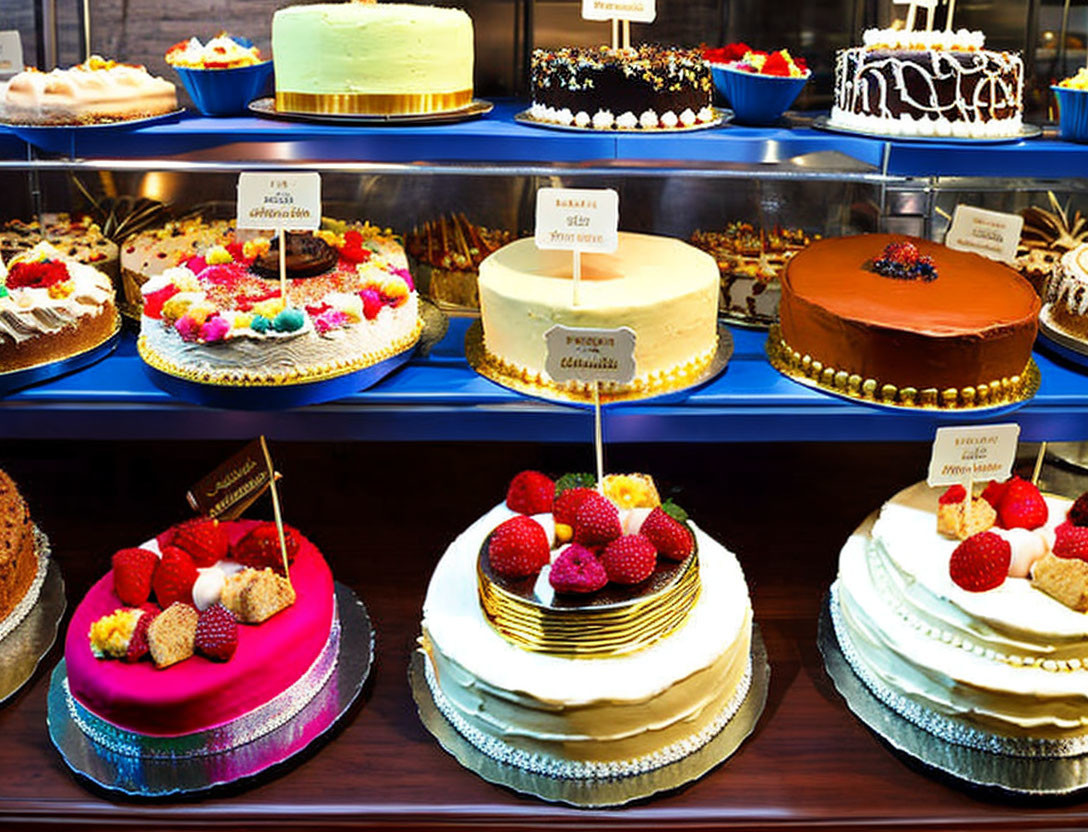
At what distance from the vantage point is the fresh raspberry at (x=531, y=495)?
2502 mm

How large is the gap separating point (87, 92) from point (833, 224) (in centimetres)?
→ 219

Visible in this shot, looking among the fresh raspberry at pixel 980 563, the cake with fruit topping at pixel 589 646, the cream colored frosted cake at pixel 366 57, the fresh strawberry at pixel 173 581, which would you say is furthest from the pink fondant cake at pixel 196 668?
the fresh raspberry at pixel 980 563

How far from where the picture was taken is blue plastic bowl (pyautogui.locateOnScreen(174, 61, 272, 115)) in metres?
2.41

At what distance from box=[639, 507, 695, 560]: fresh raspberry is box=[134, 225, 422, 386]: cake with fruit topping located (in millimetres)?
711

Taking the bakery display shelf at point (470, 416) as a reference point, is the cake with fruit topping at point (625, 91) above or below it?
above

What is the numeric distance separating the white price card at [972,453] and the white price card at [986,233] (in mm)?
600

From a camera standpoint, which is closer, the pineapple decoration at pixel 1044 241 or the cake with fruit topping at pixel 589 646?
the cake with fruit topping at pixel 589 646

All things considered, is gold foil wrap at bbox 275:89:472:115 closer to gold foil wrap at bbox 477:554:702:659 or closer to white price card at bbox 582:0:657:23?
white price card at bbox 582:0:657:23

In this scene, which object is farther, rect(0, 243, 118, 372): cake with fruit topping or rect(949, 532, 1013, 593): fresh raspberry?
rect(0, 243, 118, 372): cake with fruit topping

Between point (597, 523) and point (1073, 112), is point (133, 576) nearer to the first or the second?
point (597, 523)

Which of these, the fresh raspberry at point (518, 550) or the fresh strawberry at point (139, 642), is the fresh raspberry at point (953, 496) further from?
the fresh strawberry at point (139, 642)

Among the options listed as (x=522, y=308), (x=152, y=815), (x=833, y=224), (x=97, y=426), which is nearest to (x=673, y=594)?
(x=522, y=308)

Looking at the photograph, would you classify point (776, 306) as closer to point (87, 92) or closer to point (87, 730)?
point (87, 92)

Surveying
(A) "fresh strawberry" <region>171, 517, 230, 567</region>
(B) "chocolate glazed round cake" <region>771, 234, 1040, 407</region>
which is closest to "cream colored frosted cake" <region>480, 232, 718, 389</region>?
(B) "chocolate glazed round cake" <region>771, 234, 1040, 407</region>
